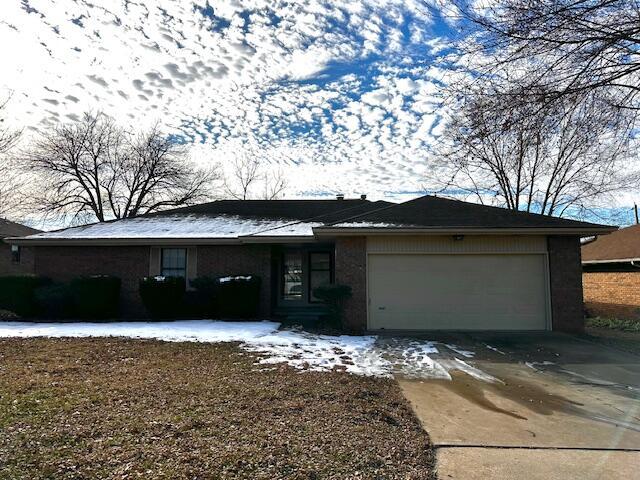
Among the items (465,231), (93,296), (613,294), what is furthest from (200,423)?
(613,294)

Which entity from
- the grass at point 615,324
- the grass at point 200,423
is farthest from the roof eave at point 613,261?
the grass at point 200,423

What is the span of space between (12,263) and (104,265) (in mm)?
14847

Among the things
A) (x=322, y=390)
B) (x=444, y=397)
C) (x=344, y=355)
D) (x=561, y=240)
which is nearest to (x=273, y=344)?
(x=344, y=355)

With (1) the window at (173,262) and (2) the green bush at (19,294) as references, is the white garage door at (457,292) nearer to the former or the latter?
(1) the window at (173,262)

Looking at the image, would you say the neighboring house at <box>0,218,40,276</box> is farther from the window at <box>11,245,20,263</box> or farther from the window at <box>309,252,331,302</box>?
the window at <box>309,252,331,302</box>

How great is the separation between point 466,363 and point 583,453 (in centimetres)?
374

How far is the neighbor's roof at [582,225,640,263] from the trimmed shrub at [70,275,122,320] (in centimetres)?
1738

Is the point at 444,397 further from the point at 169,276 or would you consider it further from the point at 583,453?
the point at 169,276

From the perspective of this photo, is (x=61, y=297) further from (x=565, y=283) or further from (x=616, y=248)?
(x=616, y=248)

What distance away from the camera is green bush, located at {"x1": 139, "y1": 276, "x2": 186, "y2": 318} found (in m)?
12.5

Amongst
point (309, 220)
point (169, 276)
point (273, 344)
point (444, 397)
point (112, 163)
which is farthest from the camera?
point (112, 163)

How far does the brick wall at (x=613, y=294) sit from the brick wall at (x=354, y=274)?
9896mm

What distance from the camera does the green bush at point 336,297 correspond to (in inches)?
444

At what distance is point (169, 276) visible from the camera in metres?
12.9
